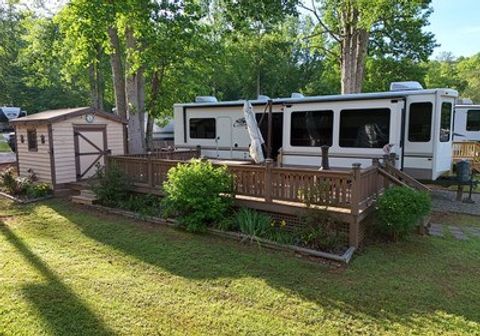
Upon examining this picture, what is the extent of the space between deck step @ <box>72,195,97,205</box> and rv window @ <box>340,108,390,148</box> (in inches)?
252

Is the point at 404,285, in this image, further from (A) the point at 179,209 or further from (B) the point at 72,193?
(B) the point at 72,193

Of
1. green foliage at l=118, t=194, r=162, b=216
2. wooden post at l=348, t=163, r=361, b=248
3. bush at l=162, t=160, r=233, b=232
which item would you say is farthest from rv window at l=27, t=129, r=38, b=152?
wooden post at l=348, t=163, r=361, b=248

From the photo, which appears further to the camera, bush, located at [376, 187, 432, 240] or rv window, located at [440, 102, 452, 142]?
rv window, located at [440, 102, 452, 142]

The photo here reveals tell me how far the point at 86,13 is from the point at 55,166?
13.8ft

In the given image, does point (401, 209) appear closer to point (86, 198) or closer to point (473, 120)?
point (86, 198)

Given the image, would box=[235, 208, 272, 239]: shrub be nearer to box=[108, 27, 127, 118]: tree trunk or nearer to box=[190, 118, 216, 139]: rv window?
box=[190, 118, 216, 139]: rv window

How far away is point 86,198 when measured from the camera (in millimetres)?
8617

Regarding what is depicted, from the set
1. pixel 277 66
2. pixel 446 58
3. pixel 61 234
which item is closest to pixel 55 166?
pixel 61 234

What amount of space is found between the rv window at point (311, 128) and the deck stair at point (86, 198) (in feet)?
18.1

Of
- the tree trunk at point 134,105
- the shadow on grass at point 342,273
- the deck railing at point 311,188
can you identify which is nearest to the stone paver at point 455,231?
the shadow on grass at point 342,273

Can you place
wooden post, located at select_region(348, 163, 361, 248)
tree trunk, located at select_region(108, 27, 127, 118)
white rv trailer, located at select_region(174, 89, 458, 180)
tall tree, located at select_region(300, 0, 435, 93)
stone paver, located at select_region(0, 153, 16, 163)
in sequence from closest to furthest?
wooden post, located at select_region(348, 163, 361, 248) → white rv trailer, located at select_region(174, 89, 458, 180) → tree trunk, located at select_region(108, 27, 127, 118) → tall tree, located at select_region(300, 0, 435, 93) → stone paver, located at select_region(0, 153, 16, 163)

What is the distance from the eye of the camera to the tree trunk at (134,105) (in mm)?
11305

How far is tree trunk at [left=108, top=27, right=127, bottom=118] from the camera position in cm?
1128

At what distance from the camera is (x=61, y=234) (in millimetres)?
6496
